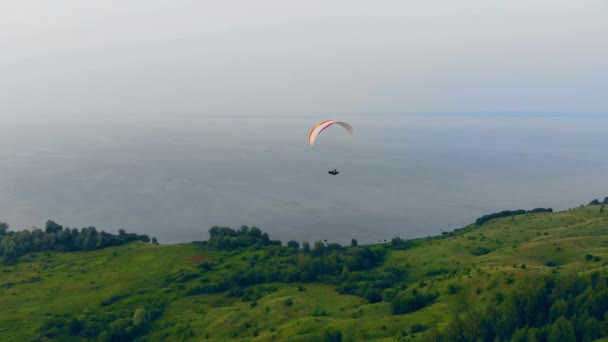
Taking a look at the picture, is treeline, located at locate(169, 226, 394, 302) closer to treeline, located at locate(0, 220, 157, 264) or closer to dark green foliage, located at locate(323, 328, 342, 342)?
dark green foliage, located at locate(323, 328, 342, 342)

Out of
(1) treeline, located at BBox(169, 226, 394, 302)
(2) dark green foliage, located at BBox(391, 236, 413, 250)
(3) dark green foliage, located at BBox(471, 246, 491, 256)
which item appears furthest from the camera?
(2) dark green foliage, located at BBox(391, 236, 413, 250)

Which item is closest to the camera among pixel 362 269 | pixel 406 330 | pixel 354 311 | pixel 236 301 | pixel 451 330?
pixel 451 330

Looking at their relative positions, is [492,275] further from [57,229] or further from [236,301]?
[57,229]

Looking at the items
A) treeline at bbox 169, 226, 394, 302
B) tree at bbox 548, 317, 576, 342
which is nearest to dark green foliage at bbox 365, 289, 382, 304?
treeline at bbox 169, 226, 394, 302

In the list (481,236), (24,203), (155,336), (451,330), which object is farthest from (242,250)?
(24,203)

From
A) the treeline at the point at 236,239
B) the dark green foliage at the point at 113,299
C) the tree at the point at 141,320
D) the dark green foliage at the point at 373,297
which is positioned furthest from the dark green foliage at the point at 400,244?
the dark green foliage at the point at 113,299
